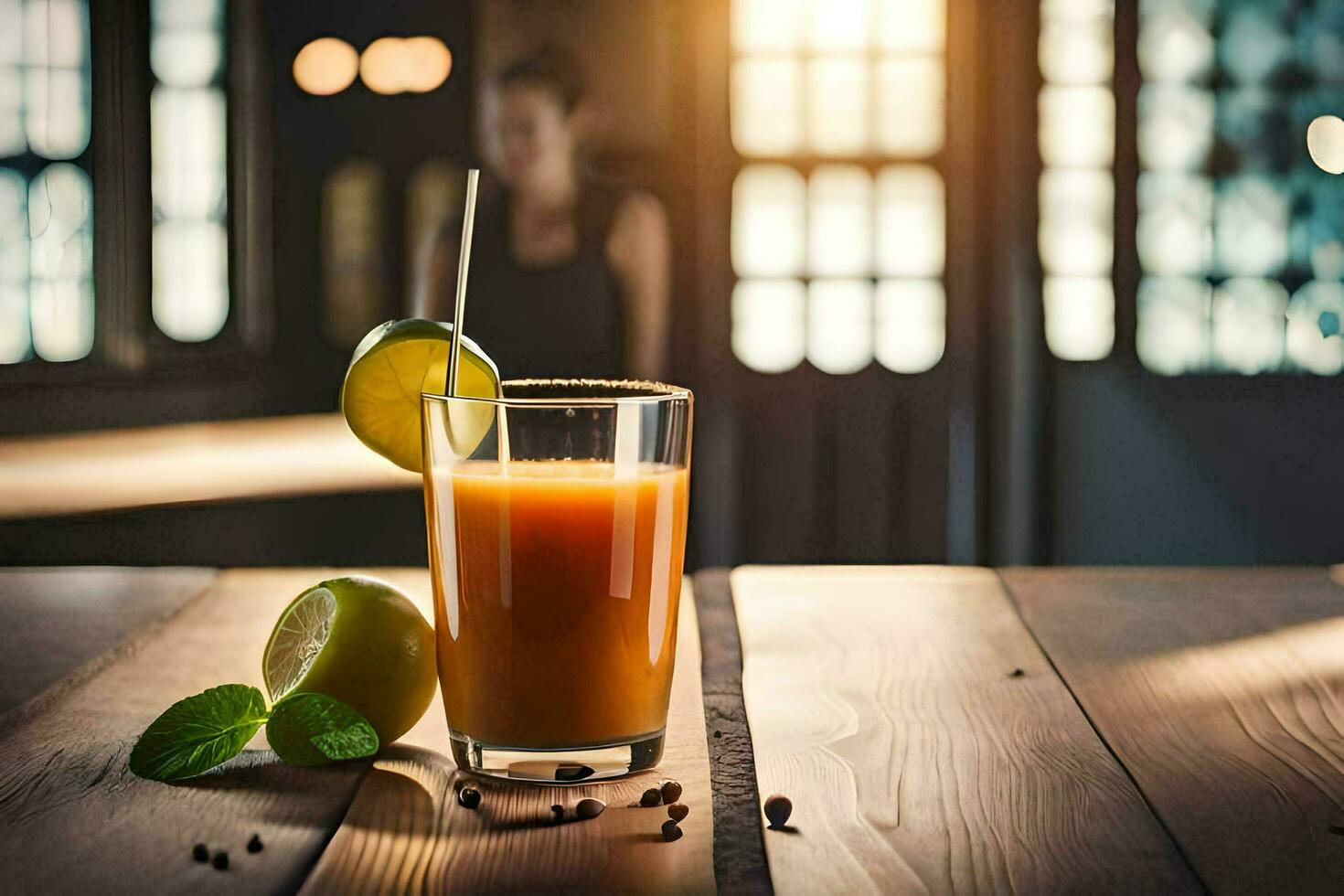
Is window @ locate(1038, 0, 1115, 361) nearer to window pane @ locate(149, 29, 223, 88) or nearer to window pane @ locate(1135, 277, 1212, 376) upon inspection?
window pane @ locate(1135, 277, 1212, 376)

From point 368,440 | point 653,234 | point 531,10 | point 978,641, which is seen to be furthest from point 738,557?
point 368,440

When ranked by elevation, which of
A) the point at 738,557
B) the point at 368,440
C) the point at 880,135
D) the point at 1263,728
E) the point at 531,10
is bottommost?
the point at 738,557

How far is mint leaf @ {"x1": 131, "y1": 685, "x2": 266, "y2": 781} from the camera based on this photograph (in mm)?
729

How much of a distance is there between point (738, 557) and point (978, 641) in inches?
113

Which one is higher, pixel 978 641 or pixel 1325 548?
pixel 978 641

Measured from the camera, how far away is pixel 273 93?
382cm

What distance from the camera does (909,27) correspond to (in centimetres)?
391

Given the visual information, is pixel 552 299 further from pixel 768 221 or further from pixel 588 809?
pixel 588 809

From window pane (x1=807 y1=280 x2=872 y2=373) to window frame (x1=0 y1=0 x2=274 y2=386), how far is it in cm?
157

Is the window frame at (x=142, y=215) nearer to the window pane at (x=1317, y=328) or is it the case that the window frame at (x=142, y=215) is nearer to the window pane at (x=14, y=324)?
the window pane at (x=14, y=324)

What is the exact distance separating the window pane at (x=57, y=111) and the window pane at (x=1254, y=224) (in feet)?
10.8

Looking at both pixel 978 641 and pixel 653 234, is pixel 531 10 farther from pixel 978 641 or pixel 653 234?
pixel 978 641

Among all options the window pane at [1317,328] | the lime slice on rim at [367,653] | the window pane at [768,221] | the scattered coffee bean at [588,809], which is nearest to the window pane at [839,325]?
the window pane at [768,221]

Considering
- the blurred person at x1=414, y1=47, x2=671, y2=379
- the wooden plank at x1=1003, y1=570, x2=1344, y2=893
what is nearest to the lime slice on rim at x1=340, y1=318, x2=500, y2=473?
the wooden plank at x1=1003, y1=570, x2=1344, y2=893
